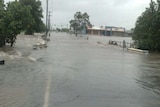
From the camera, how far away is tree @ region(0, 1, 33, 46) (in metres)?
39.7

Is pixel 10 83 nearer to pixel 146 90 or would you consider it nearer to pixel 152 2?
pixel 146 90

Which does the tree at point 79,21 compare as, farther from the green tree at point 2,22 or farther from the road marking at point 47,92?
the road marking at point 47,92

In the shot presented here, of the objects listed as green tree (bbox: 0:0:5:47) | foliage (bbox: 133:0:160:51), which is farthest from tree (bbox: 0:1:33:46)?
foliage (bbox: 133:0:160:51)

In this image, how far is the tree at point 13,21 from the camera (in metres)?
39.7

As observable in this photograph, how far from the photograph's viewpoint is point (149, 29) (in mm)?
44531

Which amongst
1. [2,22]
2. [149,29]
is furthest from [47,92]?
[149,29]

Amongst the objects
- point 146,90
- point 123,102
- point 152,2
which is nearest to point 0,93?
point 123,102

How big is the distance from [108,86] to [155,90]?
1.84 metres

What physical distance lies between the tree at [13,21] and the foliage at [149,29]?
15400mm

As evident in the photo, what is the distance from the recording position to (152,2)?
149 ft

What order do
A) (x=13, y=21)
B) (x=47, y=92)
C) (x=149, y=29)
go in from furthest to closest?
(x=149, y=29)
(x=13, y=21)
(x=47, y=92)

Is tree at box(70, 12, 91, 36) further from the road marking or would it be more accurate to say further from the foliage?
the road marking

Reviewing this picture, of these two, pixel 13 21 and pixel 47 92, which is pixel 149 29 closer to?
pixel 13 21

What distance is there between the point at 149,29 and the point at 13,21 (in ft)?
58.9
